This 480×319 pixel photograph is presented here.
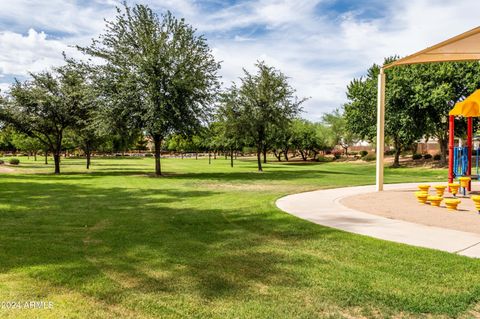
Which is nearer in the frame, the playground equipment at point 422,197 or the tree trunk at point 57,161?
the playground equipment at point 422,197

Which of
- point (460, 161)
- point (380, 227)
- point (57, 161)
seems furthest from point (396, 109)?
Result: point (380, 227)

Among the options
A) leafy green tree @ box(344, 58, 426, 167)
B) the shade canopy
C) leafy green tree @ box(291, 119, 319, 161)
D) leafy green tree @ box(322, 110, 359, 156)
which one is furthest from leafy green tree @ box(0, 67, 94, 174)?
leafy green tree @ box(322, 110, 359, 156)

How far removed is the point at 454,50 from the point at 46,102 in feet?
94.4

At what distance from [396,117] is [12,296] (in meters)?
41.0

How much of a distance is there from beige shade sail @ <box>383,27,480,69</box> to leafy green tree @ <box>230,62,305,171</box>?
20463mm

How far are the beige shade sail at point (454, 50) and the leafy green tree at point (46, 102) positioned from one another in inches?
1009

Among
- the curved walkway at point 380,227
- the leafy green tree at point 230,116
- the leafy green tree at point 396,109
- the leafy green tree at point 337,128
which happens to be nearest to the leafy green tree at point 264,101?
the leafy green tree at point 230,116

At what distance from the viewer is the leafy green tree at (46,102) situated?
30.6m

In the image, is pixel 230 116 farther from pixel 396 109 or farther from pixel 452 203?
pixel 452 203

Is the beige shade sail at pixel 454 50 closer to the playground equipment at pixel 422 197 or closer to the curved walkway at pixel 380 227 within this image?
the playground equipment at pixel 422 197

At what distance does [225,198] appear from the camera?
1391 centimetres

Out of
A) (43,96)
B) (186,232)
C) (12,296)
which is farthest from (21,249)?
(43,96)

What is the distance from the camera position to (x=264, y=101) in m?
33.9

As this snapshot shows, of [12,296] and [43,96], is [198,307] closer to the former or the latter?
[12,296]
